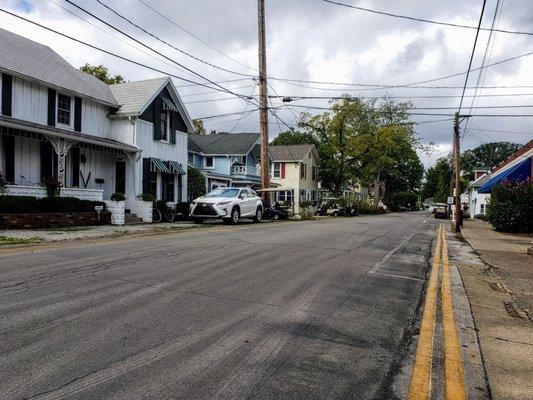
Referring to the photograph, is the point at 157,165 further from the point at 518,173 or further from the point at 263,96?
the point at 518,173

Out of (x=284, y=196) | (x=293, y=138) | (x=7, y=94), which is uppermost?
(x=293, y=138)

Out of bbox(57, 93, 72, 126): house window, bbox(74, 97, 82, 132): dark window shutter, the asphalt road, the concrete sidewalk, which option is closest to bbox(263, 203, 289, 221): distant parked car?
bbox(74, 97, 82, 132): dark window shutter

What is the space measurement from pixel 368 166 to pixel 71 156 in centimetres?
4126

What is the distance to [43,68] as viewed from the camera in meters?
19.3

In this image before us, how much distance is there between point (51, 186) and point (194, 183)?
13026 mm

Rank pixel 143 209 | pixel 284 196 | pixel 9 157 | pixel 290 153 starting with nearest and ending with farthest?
1. pixel 9 157
2. pixel 143 209
3. pixel 284 196
4. pixel 290 153

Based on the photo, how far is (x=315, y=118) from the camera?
52781 mm

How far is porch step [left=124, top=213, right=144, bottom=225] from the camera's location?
767 inches

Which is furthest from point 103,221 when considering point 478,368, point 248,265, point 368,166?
point 368,166

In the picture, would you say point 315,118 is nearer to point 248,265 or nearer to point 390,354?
point 248,265

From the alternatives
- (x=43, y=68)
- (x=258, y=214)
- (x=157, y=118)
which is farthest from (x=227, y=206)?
(x=43, y=68)

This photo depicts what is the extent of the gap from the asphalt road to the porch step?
10.7 metres

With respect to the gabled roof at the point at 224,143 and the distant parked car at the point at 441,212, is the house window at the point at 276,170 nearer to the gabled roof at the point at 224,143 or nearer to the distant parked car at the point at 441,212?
the gabled roof at the point at 224,143

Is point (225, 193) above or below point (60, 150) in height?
below
